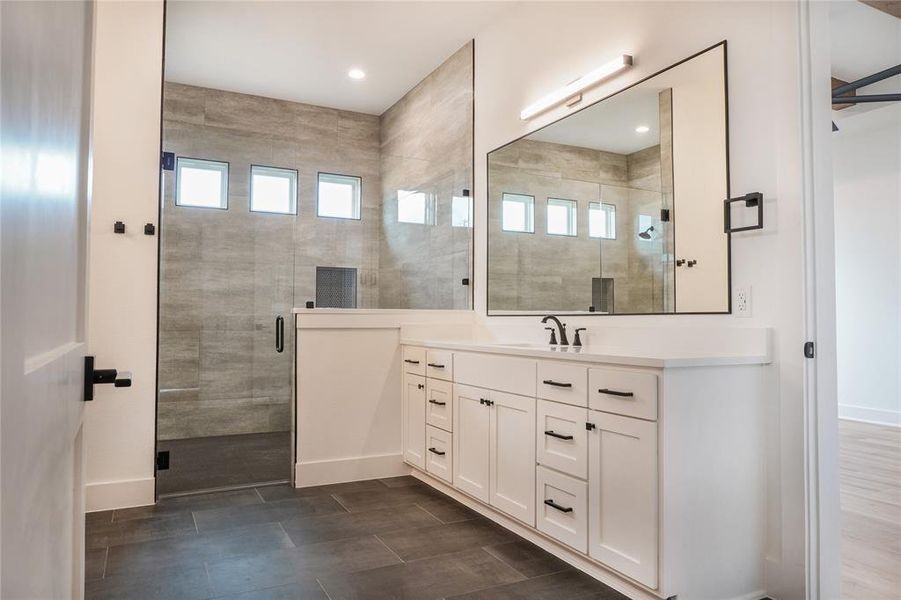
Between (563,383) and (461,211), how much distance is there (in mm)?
2174

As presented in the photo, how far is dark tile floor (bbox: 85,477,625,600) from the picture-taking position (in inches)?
87.5

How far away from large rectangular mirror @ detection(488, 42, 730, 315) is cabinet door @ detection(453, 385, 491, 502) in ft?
2.37

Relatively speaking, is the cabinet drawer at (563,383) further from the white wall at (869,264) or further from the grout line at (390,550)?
the white wall at (869,264)

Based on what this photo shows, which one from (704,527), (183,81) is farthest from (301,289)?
(704,527)

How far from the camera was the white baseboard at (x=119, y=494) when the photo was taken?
3143mm

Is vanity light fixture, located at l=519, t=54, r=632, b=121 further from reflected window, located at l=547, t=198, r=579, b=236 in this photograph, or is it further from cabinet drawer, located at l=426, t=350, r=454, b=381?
cabinet drawer, located at l=426, t=350, r=454, b=381

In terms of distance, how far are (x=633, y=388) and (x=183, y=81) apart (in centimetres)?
474

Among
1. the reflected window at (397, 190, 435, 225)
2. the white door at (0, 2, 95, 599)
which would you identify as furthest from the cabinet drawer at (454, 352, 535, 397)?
the white door at (0, 2, 95, 599)

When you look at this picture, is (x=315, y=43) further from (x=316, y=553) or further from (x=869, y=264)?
(x=869, y=264)

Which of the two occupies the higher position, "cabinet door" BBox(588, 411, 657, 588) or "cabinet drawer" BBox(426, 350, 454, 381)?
"cabinet drawer" BBox(426, 350, 454, 381)

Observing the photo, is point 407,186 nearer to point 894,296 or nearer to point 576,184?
point 576,184

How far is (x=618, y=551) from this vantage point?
2.18 m

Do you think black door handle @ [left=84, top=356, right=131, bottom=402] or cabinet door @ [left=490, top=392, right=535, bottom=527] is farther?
cabinet door @ [left=490, top=392, right=535, bottom=527]

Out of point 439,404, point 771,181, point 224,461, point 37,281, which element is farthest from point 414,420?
point 37,281
